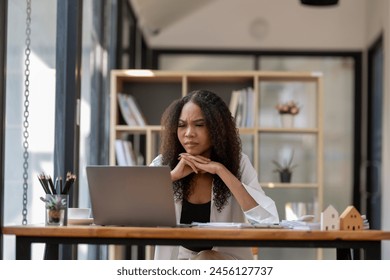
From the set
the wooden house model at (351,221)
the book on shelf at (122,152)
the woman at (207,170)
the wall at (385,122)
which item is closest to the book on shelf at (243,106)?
the book on shelf at (122,152)

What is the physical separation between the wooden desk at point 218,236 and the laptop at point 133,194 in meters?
0.24

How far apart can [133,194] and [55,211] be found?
0.82 ft

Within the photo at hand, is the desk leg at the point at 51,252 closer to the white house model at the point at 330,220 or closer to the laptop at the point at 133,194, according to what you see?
the laptop at the point at 133,194

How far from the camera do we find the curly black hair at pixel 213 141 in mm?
3330

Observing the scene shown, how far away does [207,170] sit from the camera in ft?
10.5

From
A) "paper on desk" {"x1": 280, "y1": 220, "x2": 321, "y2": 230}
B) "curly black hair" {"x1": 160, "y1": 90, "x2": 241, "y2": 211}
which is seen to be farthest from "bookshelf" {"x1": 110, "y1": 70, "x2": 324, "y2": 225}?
"paper on desk" {"x1": 280, "y1": 220, "x2": 321, "y2": 230}

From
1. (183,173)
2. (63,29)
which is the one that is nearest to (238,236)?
(183,173)

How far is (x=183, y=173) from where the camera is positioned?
327 cm

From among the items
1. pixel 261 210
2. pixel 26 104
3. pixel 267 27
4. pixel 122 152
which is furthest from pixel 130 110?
pixel 267 27

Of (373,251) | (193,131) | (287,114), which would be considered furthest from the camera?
(287,114)

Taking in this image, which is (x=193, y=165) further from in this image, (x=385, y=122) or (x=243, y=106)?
(x=385, y=122)

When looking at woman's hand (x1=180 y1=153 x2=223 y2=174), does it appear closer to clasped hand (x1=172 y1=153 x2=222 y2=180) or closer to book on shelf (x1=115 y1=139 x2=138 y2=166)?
clasped hand (x1=172 y1=153 x2=222 y2=180)

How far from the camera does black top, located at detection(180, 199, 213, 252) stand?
3320 mm

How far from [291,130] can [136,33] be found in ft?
8.31
